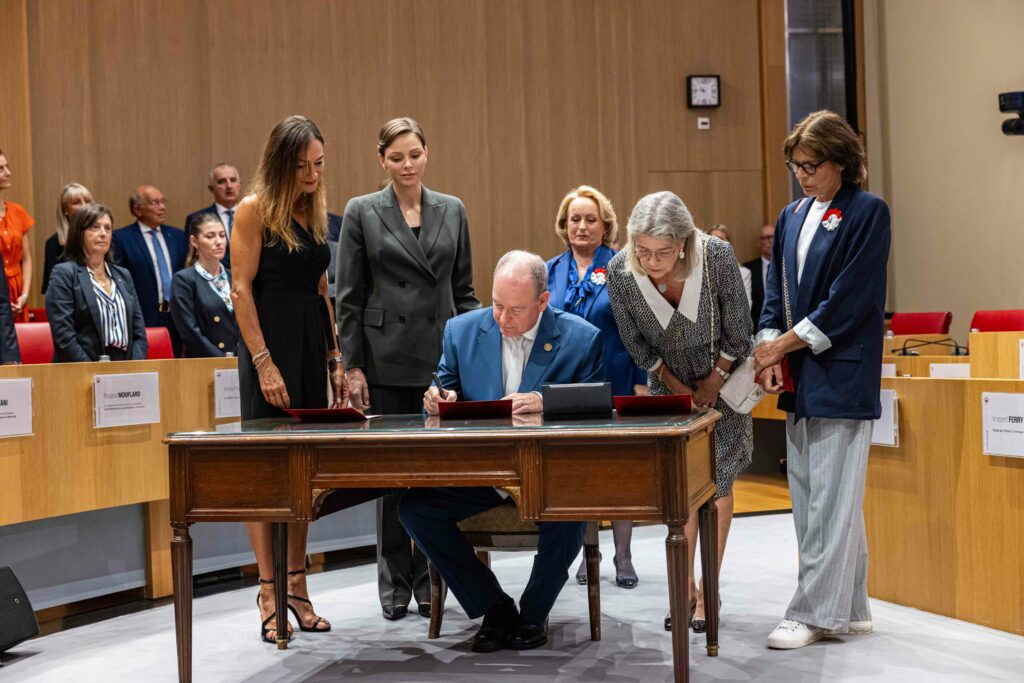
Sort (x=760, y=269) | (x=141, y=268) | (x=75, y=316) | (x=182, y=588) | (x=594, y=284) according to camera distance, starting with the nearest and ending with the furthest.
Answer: (x=182, y=588) → (x=594, y=284) → (x=75, y=316) → (x=141, y=268) → (x=760, y=269)

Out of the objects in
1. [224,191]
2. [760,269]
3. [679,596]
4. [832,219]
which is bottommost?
[679,596]

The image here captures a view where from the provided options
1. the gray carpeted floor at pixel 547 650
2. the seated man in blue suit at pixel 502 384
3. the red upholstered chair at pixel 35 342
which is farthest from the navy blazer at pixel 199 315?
the seated man in blue suit at pixel 502 384

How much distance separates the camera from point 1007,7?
332 inches

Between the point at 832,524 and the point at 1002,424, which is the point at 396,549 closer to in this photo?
the point at 832,524

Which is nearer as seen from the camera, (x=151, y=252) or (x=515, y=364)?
(x=515, y=364)

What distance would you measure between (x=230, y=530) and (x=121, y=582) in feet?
1.80

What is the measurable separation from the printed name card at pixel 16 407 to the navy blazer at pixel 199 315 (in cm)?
164

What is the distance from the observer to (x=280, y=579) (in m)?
3.34

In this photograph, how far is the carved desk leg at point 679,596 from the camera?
2.57m

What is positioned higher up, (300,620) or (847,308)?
(847,308)

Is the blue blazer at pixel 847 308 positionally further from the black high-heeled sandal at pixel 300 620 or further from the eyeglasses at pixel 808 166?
the black high-heeled sandal at pixel 300 620

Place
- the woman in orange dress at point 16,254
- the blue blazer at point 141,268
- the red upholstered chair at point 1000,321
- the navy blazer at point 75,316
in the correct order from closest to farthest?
1. the navy blazer at point 75,316
2. the woman in orange dress at point 16,254
3. the blue blazer at point 141,268
4. the red upholstered chair at point 1000,321

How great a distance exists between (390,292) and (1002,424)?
1963mm

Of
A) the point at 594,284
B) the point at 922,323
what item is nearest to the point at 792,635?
the point at 594,284
